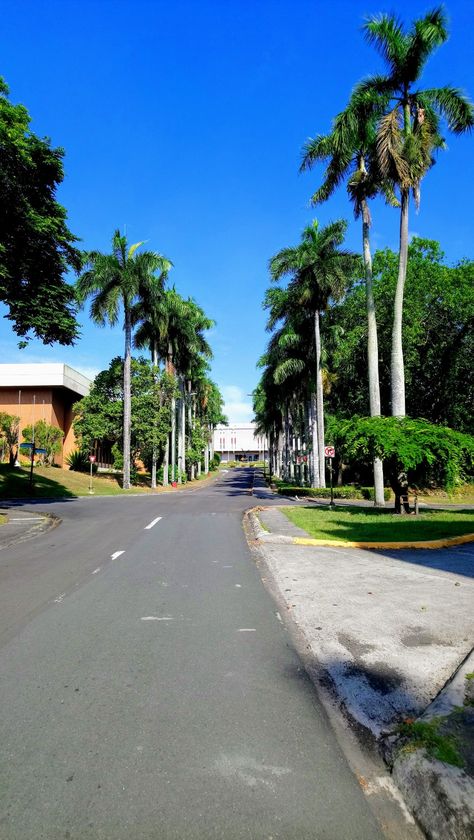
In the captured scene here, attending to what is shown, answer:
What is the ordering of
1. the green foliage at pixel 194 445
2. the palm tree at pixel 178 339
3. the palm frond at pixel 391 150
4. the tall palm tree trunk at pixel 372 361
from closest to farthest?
the palm frond at pixel 391 150 < the tall palm tree trunk at pixel 372 361 < the palm tree at pixel 178 339 < the green foliage at pixel 194 445

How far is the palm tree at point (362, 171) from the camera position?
71.8 ft

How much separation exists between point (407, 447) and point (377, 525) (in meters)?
3.18

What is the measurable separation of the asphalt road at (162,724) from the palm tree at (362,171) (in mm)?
17126

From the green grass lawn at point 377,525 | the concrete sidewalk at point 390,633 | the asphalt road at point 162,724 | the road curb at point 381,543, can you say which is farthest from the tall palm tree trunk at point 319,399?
the asphalt road at point 162,724

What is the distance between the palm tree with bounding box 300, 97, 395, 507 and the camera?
2189cm

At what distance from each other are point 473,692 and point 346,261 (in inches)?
1237

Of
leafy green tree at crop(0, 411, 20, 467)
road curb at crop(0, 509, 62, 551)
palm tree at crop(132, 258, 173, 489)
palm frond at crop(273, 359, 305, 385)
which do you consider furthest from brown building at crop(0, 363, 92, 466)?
road curb at crop(0, 509, 62, 551)

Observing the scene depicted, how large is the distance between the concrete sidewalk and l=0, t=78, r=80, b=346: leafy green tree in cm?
1414

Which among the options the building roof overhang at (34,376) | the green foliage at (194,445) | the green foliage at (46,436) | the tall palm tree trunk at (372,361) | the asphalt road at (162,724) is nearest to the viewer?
the asphalt road at (162,724)

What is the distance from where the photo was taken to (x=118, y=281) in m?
38.7

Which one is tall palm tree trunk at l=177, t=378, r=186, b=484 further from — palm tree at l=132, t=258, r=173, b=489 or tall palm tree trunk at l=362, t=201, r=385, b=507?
tall palm tree trunk at l=362, t=201, r=385, b=507

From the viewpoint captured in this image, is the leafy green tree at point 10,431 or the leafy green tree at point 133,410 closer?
the leafy green tree at point 133,410

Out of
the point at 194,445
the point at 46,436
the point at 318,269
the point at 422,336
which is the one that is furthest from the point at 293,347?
the point at 194,445

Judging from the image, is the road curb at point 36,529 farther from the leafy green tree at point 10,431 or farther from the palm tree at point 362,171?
the leafy green tree at point 10,431
